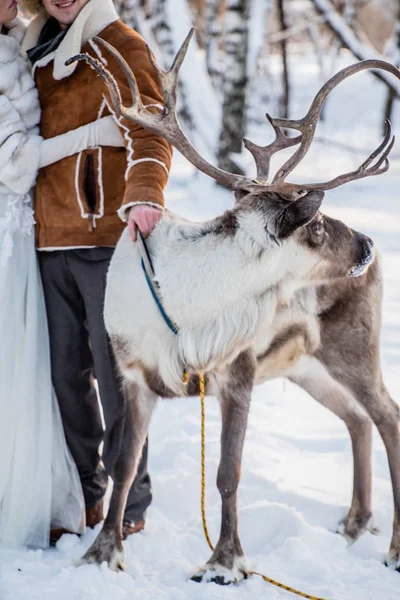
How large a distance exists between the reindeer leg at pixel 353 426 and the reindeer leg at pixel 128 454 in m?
Answer: 0.73

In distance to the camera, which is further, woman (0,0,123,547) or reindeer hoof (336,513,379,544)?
reindeer hoof (336,513,379,544)

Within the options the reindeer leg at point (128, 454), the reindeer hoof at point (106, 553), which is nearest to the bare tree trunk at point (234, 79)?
the reindeer leg at point (128, 454)

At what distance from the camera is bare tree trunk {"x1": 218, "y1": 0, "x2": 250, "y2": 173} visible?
1077 centimetres

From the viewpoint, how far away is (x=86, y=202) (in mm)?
3312

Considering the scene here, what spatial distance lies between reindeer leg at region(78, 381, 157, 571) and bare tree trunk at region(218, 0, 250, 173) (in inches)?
302

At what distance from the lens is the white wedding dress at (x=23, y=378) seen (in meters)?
3.40

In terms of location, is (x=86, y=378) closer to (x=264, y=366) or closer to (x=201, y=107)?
(x=264, y=366)

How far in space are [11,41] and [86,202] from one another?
2.31 feet

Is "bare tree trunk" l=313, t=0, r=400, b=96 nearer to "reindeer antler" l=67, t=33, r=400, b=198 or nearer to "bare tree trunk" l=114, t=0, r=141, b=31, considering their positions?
"bare tree trunk" l=114, t=0, r=141, b=31

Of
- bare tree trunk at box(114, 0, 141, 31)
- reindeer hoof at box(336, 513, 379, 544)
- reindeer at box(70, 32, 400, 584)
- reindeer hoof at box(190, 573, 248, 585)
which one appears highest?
bare tree trunk at box(114, 0, 141, 31)

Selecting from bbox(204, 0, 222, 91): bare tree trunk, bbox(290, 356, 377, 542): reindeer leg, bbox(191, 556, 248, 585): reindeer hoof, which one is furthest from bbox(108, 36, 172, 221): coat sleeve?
bbox(204, 0, 222, 91): bare tree trunk

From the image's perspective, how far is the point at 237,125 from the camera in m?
10.9

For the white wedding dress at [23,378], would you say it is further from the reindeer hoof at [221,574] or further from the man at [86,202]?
the reindeer hoof at [221,574]

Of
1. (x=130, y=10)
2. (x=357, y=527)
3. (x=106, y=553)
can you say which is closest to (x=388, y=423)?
(x=357, y=527)
